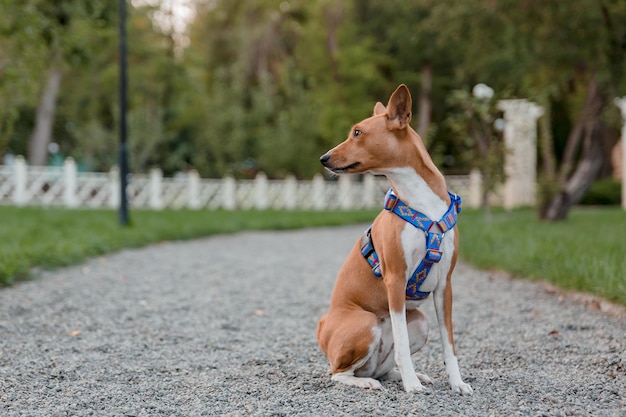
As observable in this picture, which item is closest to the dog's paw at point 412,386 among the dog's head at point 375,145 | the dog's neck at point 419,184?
the dog's neck at point 419,184

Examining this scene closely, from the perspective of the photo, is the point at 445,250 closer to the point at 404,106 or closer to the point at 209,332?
the point at 404,106

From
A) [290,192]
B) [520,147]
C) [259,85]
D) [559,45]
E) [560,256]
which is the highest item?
[259,85]

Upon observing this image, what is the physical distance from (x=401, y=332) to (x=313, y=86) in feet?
80.1

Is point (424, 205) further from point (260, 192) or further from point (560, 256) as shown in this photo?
point (260, 192)

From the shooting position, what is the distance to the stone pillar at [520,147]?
18616 mm

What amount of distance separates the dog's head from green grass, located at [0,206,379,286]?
446 centimetres

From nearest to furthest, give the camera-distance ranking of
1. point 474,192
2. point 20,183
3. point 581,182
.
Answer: point 581,182 → point 20,183 → point 474,192

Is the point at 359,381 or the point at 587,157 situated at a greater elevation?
the point at 587,157

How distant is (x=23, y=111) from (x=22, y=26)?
735 inches

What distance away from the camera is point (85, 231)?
10.4m

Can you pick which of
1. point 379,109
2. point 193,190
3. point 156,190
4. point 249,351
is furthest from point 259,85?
point 379,109

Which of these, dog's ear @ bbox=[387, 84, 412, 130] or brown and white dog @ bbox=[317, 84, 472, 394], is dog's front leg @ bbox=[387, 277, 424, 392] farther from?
dog's ear @ bbox=[387, 84, 412, 130]

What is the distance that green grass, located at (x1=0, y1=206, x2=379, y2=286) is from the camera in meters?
7.35

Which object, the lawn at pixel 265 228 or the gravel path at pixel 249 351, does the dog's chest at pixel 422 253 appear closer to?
the gravel path at pixel 249 351
